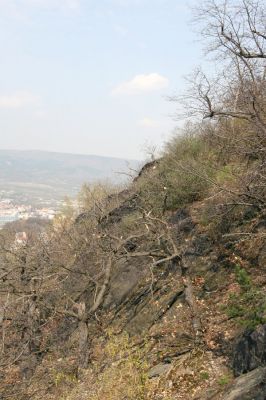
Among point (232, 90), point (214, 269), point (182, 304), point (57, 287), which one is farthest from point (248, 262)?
point (57, 287)

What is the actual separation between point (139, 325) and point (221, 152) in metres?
8.46

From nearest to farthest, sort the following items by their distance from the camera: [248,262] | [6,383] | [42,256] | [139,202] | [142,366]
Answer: [142,366]
[248,262]
[6,383]
[42,256]
[139,202]

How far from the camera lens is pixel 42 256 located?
600 inches

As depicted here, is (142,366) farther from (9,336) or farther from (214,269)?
(9,336)

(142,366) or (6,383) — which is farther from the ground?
(142,366)

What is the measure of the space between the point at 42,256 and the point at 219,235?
23.3 ft

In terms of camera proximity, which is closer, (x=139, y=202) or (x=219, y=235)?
(x=219, y=235)

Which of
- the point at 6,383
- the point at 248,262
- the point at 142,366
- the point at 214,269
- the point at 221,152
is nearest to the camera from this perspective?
the point at 142,366

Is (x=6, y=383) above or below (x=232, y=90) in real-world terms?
below

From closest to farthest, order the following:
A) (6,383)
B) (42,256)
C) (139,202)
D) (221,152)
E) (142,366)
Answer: (142,366) < (6,383) < (42,256) < (221,152) < (139,202)

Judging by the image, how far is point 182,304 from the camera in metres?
11.5

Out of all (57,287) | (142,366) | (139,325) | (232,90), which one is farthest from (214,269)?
(57,287)

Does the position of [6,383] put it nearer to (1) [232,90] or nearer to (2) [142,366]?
(2) [142,366]

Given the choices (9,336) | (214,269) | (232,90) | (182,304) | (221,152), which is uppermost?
(232,90)
